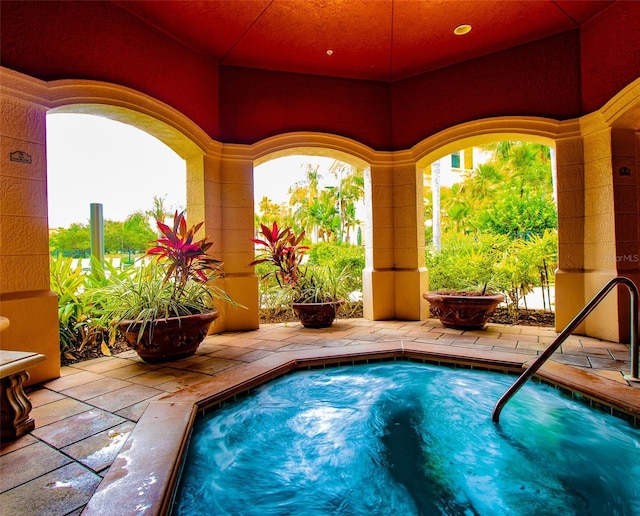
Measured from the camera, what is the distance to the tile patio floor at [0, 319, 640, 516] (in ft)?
5.09

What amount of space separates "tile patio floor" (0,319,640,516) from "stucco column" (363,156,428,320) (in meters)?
0.35

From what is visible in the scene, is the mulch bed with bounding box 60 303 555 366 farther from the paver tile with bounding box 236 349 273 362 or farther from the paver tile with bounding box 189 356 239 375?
the paver tile with bounding box 236 349 273 362

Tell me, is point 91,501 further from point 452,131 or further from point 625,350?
point 452,131

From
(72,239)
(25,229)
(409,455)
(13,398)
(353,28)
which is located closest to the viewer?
(13,398)

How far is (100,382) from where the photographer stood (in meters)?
2.81

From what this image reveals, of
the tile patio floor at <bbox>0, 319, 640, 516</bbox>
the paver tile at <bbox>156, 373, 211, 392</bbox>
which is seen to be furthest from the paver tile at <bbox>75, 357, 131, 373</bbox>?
the paver tile at <bbox>156, 373, 211, 392</bbox>

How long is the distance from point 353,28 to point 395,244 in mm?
2888

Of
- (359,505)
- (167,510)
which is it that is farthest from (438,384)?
(167,510)

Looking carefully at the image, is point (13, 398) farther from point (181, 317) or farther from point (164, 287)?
point (164, 287)

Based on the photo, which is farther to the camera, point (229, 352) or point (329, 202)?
point (329, 202)

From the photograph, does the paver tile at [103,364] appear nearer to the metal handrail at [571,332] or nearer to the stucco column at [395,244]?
the metal handrail at [571,332]

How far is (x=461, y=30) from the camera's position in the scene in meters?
4.15

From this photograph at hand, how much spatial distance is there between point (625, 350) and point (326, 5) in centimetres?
463

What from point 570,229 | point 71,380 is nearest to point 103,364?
point 71,380
